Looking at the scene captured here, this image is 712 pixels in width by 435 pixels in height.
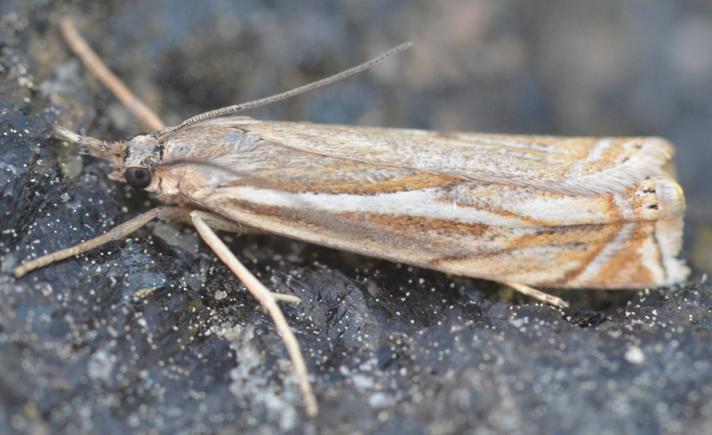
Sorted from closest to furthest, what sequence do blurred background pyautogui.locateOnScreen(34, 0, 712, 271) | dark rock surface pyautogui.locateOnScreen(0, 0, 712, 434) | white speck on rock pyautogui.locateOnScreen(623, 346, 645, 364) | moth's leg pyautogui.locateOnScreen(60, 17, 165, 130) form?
dark rock surface pyautogui.locateOnScreen(0, 0, 712, 434), white speck on rock pyautogui.locateOnScreen(623, 346, 645, 364), moth's leg pyautogui.locateOnScreen(60, 17, 165, 130), blurred background pyautogui.locateOnScreen(34, 0, 712, 271)

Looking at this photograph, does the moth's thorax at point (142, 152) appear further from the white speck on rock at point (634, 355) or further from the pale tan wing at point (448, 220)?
the white speck on rock at point (634, 355)

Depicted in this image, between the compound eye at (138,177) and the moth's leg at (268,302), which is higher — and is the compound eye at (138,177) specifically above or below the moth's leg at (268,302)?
above

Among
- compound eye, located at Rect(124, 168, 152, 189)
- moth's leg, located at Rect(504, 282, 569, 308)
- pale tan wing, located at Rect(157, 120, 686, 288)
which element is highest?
compound eye, located at Rect(124, 168, 152, 189)

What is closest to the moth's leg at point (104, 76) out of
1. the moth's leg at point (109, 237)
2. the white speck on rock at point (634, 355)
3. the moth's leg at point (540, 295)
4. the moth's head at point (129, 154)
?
the moth's head at point (129, 154)

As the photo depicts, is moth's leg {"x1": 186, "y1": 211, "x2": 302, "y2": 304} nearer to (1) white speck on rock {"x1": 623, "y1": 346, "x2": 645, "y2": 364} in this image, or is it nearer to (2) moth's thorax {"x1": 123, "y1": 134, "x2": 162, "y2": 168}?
(2) moth's thorax {"x1": 123, "y1": 134, "x2": 162, "y2": 168}

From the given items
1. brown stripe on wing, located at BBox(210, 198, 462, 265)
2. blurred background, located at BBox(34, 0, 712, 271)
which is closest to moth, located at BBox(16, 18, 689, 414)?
brown stripe on wing, located at BBox(210, 198, 462, 265)

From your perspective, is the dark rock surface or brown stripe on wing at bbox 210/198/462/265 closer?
the dark rock surface

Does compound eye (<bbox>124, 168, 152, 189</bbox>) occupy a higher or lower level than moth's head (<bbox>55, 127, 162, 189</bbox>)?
lower

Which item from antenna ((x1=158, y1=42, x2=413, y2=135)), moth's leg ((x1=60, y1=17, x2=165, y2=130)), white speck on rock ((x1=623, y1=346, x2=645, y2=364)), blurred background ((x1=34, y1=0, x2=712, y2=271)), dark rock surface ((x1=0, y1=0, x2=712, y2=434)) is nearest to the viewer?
dark rock surface ((x1=0, y1=0, x2=712, y2=434))
